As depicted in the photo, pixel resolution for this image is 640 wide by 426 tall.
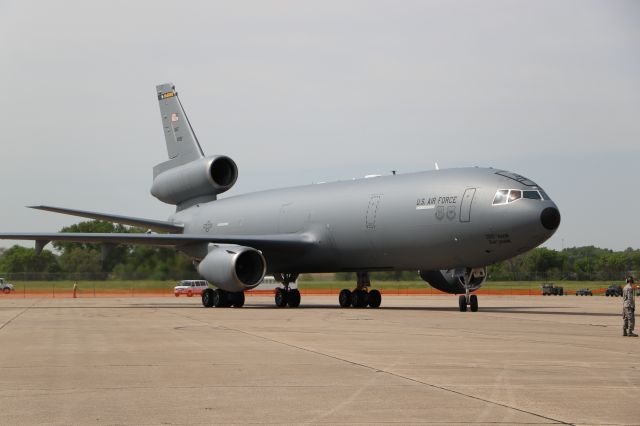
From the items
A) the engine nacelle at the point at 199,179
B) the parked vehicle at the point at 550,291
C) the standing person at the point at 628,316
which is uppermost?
the engine nacelle at the point at 199,179

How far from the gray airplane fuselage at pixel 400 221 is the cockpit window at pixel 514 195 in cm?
14

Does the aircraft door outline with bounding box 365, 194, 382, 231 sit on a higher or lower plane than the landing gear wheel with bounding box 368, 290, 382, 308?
higher

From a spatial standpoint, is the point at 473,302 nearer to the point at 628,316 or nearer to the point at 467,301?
the point at 467,301

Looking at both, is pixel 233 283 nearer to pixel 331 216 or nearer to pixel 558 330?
pixel 331 216

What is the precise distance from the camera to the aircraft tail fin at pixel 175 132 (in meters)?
45.8

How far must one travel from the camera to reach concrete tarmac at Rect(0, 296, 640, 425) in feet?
28.5

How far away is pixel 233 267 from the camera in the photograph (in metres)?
33.8

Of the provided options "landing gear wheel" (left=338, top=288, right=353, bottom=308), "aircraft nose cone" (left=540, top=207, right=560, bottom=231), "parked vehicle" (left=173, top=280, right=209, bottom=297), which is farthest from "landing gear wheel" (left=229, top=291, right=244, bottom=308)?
"parked vehicle" (left=173, top=280, right=209, bottom=297)

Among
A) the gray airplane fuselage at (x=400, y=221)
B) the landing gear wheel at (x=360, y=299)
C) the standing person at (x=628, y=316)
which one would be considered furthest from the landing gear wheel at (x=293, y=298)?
the standing person at (x=628, y=316)

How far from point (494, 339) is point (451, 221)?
12.1m

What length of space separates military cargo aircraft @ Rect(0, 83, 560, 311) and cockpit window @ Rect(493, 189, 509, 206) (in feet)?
0.11

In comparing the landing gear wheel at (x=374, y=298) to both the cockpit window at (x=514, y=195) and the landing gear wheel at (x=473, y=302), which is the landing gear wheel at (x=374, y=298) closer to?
the landing gear wheel at (x=473, y=302)

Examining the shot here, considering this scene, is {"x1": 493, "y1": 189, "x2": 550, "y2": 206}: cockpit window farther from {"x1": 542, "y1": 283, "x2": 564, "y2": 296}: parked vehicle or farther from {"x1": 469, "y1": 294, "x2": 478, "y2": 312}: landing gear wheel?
Result: {"x1": 542, "y1": 283, "x2": 564, "y2": 296}: parked vehicle

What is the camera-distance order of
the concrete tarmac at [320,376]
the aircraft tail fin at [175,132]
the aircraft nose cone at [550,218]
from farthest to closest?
the aircraft tail fin at [175,132], the aircraft nose cone at [550,218], the concrete tarmac at [320,376]
